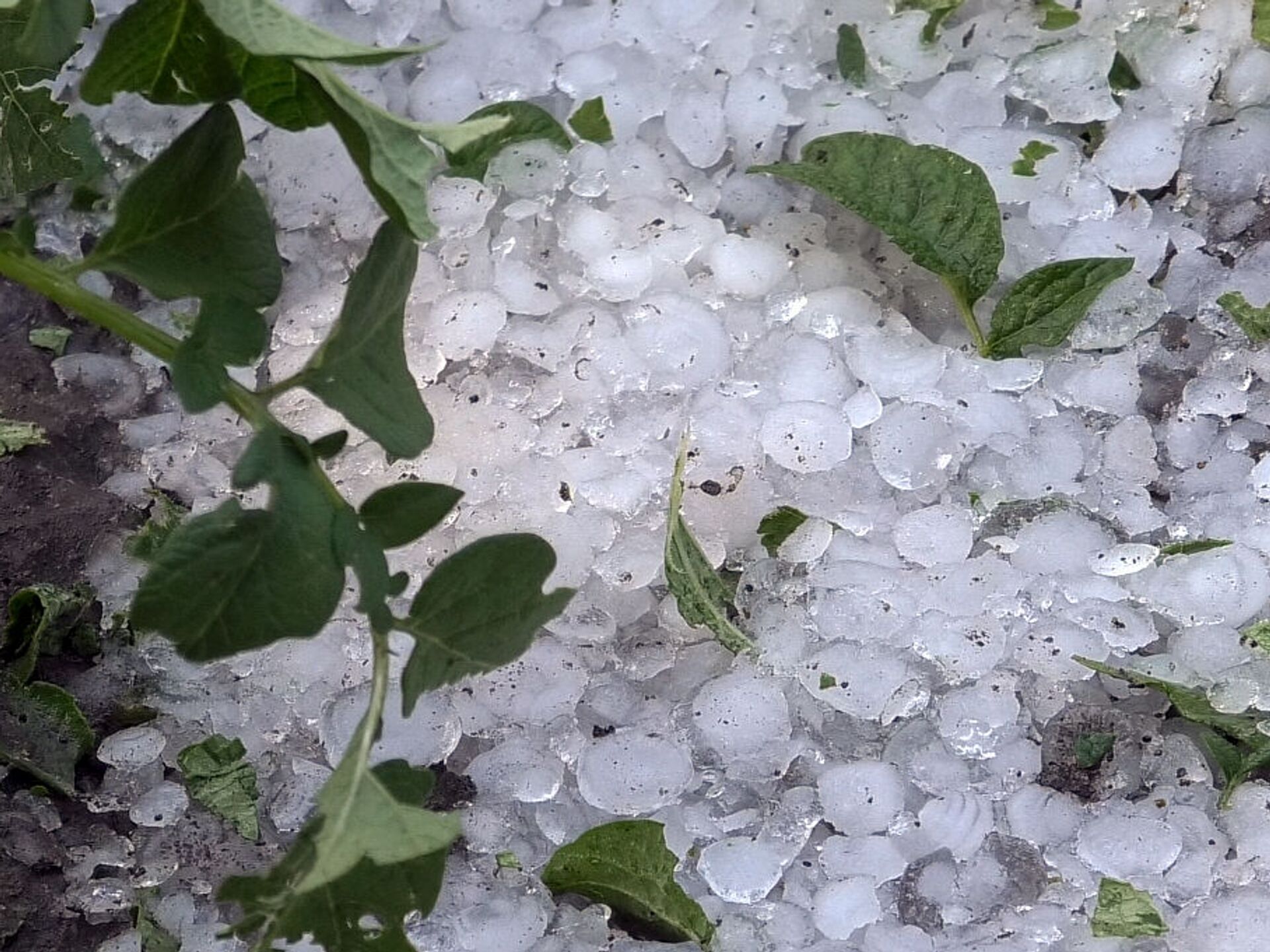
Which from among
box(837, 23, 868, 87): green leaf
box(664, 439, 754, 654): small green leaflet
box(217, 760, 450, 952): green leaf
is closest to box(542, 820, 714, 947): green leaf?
box(664, 439, 754, 654): small green leaflet

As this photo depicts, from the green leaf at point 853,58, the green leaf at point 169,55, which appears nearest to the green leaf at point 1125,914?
the green leaf at point 853,58

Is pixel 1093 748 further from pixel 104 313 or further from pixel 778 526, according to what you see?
pixel 104 313

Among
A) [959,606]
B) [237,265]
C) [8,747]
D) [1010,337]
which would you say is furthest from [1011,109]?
[8,747]

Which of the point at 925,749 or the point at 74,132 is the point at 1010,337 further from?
the point at 74,132

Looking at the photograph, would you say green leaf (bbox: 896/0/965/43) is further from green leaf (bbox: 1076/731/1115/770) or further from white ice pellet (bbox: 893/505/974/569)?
green leaf (bbox: 1076/731/1115/770)

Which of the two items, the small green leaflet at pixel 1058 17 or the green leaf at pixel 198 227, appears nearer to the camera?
the green leaf at pixel 198 227

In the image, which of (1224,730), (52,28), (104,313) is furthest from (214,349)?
(1224,730)

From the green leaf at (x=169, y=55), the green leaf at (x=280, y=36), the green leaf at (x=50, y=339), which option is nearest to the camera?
the green leaf at (x=280, y=36)

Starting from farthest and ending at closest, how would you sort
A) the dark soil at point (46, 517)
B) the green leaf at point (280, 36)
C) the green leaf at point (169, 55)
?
the dark soil at point (46, 517) → the green leaf at point (169, 55) → the green leaf at point (280, 36)

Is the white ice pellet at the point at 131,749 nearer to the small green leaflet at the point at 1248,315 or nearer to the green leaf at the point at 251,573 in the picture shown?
the green leaf at the point at 251,573
